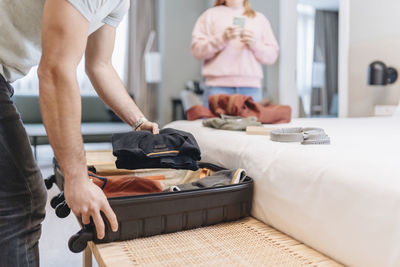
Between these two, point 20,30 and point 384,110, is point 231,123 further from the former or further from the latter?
point 384,110

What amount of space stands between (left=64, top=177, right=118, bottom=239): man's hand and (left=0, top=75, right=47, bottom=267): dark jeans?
0.20m

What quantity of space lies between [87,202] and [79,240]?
4.4 inches

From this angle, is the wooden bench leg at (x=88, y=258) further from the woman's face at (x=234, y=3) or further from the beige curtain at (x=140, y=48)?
the beige curtain at (x=140, y=48)

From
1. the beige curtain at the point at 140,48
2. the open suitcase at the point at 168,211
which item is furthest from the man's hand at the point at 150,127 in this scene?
the beige curtain at the point at 140,48

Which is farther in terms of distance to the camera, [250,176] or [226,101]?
[226,101]

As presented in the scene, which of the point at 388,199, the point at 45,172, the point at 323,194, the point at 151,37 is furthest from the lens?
the point at 151,37

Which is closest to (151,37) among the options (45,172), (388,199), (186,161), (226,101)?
(45,172)

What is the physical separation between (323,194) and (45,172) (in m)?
3.29

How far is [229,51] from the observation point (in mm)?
2408

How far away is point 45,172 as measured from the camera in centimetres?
352

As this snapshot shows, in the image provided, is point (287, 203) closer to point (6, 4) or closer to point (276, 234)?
point (276, 234)

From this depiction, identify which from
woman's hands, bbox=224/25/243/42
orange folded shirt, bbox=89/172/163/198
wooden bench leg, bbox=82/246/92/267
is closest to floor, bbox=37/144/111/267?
wooden bench leg, bbox=82/246/92/267

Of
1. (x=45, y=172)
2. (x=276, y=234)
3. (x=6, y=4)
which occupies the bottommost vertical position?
(x=45, y=172)

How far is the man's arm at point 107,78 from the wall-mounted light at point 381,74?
2.24 m
